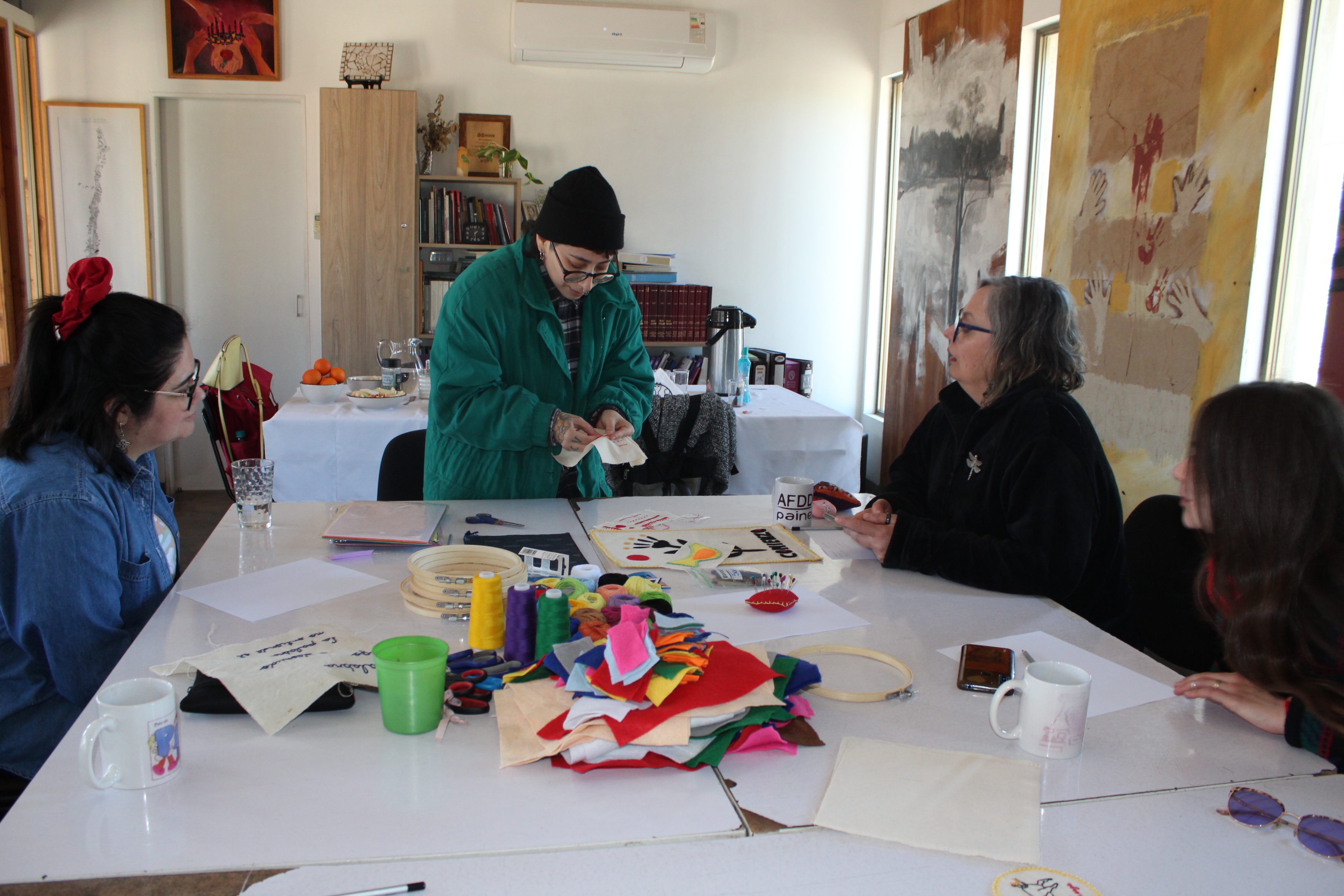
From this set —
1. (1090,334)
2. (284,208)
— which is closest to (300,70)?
(284,208)

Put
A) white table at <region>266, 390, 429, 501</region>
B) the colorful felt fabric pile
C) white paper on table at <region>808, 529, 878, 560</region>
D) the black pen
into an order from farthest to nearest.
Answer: white table at <region>266, 390, 429, 501</region>
white paper on table at <region>808, 529, 878, 560</region>
the colorful felt fabric pile
the black pen

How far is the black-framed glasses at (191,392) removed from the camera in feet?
5.33

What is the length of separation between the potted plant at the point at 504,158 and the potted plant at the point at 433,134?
190 mm

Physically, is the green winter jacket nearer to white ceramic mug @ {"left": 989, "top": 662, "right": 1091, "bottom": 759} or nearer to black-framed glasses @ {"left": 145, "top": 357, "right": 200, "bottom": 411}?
black-framed glasses @ {"left": 145, "top": 357, "right": 200, "bottom": 411}

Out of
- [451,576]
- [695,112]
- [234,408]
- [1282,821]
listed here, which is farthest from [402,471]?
[695,112]

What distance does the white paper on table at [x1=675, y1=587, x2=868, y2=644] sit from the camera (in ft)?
4.91

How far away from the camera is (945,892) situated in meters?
0.89

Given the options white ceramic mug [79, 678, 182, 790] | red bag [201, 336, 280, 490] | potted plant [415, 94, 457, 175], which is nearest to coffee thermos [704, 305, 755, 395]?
potted plant [415, 94, 457, 175]

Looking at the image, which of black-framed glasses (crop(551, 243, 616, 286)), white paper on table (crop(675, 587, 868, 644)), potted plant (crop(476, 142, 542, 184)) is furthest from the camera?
potted plant (crop(476, 142, 542, 184))

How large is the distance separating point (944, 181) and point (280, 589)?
422cm

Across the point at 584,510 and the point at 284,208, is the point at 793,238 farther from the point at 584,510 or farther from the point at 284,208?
the point at 584,510

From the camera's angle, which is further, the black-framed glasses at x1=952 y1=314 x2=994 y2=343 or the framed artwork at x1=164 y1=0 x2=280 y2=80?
the framed artwork at x1=164 y1=0 x2=280 y2=80

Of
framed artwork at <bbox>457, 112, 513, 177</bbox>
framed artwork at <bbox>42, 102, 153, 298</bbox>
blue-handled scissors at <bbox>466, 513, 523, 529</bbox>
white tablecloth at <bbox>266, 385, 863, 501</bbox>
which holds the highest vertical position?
framed artwork at <bbox>457, 112, 513, 177</bbox>

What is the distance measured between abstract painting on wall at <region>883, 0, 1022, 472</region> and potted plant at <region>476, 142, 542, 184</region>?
85.0 inches
